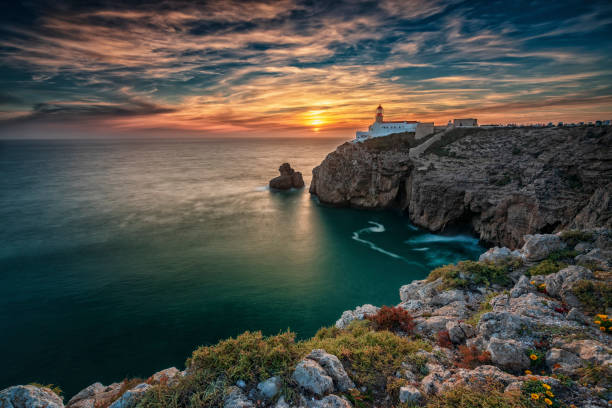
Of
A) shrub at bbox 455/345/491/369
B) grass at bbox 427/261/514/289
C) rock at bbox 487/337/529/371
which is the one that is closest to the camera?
rock at bbox 487/337/529/371

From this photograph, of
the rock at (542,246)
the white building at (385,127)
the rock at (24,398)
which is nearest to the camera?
the rock at (24,398)

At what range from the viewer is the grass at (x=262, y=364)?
226 inches

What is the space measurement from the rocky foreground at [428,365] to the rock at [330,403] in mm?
21

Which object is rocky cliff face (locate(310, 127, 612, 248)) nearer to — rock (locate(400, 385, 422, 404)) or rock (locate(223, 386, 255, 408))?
rock (locate(400, 385, 422, 404))

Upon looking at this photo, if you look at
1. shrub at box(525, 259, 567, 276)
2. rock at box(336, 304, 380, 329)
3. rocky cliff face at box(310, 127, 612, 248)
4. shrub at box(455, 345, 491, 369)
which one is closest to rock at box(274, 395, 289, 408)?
shrub at box(455, 345, 491, 369)

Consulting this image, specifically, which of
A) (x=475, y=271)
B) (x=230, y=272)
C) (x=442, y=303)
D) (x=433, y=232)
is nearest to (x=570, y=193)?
(x=433, y=232)

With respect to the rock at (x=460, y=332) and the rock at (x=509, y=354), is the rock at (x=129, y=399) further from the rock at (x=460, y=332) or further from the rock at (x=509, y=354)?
the rock at (x=460, y=332)

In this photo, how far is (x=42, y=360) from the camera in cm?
1570

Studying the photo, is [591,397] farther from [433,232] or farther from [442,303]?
[433,232]

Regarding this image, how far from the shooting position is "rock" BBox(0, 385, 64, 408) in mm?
5445

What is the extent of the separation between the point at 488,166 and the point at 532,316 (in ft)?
108

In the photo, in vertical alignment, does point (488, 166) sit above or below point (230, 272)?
above

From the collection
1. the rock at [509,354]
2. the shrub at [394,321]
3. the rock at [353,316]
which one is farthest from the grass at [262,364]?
the rock at [353,316]

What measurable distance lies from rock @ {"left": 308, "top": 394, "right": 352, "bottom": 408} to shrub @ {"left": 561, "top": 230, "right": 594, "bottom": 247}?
13.8 m
